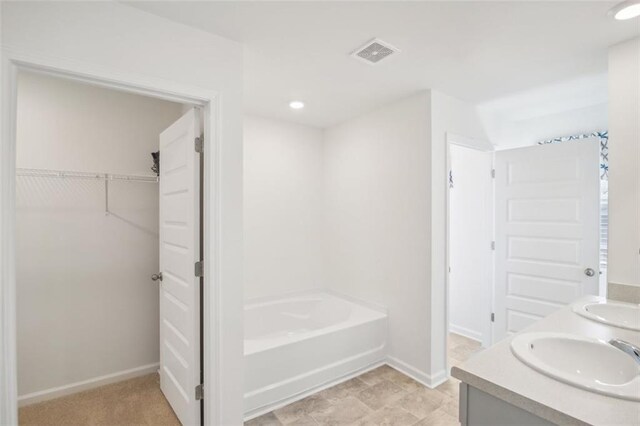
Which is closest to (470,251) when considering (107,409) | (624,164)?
(624,164)

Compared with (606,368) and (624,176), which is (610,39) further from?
(606,368)

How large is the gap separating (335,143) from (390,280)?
1.68 metres

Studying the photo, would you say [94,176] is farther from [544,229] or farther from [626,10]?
[544,229]

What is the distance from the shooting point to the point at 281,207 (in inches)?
→ 139

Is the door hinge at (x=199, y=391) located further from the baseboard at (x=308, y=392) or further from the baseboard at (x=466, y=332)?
the baseboard at (x=466, y=332)

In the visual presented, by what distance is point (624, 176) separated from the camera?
1838 millimetres

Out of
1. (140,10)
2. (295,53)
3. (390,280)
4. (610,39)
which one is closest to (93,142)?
(140,10)

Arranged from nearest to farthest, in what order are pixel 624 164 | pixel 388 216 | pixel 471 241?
1. pixel 624 164
2. pixel 388 216
3. pixel 471 241

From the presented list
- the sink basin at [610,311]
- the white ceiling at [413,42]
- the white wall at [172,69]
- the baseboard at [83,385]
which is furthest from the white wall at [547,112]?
the baseboard at [83,385]

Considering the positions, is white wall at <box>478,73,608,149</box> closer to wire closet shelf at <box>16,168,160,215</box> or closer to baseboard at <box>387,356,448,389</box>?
baseboard at <box>387,356,448,389</box>

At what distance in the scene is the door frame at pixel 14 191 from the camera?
129 cm

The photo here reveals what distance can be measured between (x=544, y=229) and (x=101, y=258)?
12.8ft

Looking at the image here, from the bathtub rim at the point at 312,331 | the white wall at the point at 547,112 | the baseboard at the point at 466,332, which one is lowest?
the baseboard at the point at 466,332

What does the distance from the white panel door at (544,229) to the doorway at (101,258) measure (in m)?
2.94
